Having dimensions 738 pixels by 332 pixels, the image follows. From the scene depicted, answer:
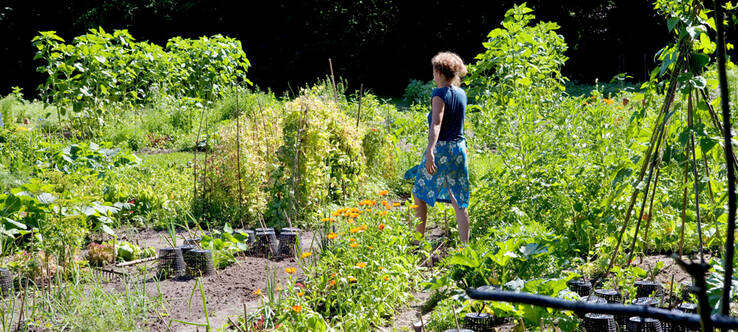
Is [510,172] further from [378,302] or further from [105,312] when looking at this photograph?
[105,312]

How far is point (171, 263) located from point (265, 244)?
Result: 0.73 metres

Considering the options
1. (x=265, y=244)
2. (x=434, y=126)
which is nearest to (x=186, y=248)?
(x=265, y=244)

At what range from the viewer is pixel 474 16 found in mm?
20188

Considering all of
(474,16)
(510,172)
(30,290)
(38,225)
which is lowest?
(30,290)

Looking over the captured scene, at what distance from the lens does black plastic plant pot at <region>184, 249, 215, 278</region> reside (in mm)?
4480

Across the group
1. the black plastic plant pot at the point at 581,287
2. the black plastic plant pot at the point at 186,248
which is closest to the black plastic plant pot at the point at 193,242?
the black plastic plant pot at the point at 186,248

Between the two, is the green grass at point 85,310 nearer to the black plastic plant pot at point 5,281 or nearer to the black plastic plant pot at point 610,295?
the black plastic plant pot at point 5,281

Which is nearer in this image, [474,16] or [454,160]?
Answer: [454,160]

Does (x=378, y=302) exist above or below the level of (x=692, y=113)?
below

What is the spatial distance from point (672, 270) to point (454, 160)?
1638mm

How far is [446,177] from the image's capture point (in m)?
4.82

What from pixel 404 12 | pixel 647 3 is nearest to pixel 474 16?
pixel 404 12

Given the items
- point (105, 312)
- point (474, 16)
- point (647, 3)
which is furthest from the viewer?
point (474, 16)

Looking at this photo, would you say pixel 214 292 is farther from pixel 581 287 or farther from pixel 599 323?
pixel 599 323
